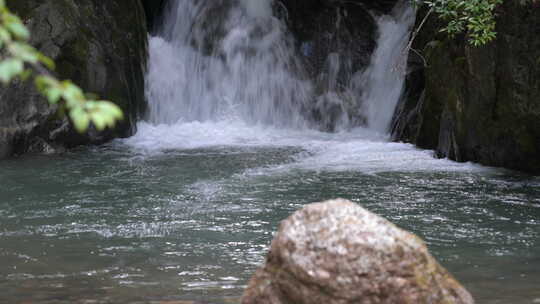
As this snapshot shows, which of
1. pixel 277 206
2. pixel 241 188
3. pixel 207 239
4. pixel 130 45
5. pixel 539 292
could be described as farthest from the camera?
A: pixel 130 45

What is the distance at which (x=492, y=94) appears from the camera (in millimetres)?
11680

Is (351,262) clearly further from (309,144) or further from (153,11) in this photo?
(153,11)

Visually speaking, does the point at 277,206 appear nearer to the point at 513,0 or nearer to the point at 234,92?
the point at 513,0

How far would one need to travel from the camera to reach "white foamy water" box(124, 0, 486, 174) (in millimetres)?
17406

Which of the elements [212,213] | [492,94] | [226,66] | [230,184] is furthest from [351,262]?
[226,66]

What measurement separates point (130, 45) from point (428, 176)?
328 inches

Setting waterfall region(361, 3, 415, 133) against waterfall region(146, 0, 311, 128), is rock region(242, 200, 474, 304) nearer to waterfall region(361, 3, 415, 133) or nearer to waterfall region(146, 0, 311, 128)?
waterfall region(361, 3, 415, 133)

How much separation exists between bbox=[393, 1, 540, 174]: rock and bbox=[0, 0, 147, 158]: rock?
21.5 ft

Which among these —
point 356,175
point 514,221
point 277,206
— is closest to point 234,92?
point 356,175

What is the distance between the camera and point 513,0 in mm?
11180

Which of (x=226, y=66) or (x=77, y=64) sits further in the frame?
(x=226, y=66)

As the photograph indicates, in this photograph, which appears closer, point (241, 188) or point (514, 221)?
point (514, 221)

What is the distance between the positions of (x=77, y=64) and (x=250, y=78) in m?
5.75

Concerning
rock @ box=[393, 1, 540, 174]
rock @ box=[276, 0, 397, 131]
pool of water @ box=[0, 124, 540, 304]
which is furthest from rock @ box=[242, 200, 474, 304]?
rock @ box=[276, 0, 397, 131]
